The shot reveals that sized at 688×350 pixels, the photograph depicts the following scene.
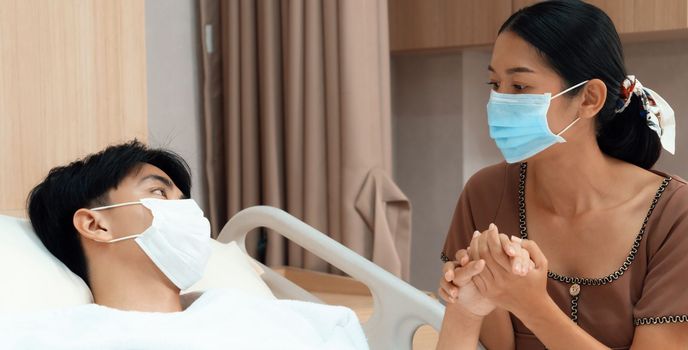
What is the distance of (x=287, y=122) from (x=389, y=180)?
38cm

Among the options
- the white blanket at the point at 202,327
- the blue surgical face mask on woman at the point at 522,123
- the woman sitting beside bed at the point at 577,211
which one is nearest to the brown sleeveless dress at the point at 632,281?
the woman sitting beside bed at the point at 577,211

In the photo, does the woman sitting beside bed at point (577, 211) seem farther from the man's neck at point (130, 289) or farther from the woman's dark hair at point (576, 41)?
the man's neck at point (130, 289)

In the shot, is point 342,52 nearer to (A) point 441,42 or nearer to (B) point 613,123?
(A) point 441,42

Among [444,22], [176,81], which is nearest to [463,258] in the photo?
[176,81]

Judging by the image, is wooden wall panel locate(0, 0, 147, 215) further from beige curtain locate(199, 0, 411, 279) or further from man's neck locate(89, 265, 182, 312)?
beige curtain locate(199, 0, 411, 279)

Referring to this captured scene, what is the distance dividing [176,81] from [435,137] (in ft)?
3.75

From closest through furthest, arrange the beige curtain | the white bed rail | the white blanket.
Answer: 1. the white blanket
2. the white bed rail
3. the beige curtain

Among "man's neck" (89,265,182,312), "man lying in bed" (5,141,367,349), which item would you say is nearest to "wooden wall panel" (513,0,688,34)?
"man lying in bed" (5,141,367,349)

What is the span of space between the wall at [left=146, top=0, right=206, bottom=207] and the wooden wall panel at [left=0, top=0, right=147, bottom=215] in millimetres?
725

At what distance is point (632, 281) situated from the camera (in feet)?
5.65

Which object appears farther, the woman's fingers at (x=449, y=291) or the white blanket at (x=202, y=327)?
the woman's fingers at (x=449, y=291)

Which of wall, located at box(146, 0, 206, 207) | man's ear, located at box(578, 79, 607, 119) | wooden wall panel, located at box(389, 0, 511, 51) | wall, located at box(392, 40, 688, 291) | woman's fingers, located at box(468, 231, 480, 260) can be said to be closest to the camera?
woman's fingers, located at box(468, 231, 480, 260)

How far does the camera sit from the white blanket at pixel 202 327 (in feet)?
4.83

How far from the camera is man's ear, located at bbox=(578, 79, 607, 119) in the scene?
170 centimetres
